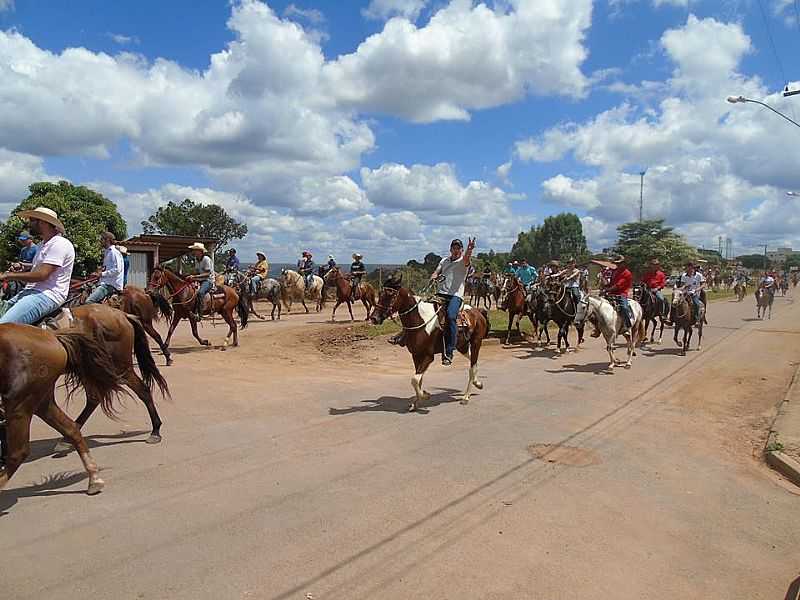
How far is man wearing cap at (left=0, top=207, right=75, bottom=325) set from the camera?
5.68 meters

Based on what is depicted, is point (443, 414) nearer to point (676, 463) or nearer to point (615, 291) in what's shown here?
point (676, 463)

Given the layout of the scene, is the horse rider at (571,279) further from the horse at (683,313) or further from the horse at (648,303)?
the horse at (683,313)

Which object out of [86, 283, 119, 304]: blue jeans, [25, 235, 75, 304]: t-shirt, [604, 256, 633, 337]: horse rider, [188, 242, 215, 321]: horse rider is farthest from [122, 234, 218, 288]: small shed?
[25, 235, 75, 304]: t-shirt

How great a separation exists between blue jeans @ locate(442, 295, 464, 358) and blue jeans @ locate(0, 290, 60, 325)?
18.2 feet

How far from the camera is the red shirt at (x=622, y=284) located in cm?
1398

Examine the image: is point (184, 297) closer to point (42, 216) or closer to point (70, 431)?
point (42, 216)

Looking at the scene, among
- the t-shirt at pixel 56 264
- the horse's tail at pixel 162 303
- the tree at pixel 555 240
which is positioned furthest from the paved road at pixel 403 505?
the tree at pixel 555 240

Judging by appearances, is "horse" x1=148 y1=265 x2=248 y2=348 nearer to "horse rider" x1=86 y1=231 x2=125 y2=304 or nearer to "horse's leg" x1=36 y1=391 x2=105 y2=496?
"horse rider" x1=86 y1=231 x2=125 y2=304

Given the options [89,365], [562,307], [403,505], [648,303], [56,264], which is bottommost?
[403,505]

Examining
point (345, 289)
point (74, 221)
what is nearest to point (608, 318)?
point (345, 289)

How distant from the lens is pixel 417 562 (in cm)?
425

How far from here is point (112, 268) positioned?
10.0 meters

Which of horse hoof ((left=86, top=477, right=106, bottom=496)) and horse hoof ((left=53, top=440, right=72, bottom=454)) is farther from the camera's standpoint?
horse hoof ((left=53, top=440, right=72, bottom=454))

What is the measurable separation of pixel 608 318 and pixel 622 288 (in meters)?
0.95
